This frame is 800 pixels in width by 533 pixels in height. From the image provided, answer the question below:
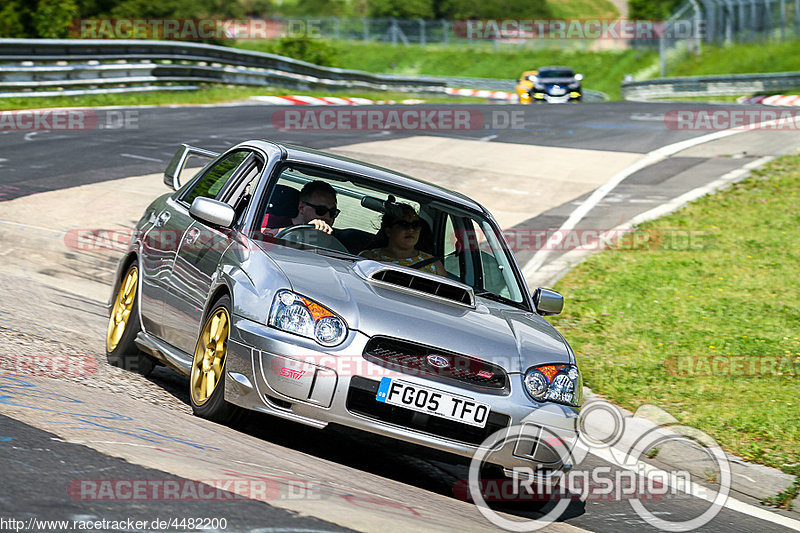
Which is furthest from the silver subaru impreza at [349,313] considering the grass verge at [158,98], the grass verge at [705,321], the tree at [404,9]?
the tree at [404,9]

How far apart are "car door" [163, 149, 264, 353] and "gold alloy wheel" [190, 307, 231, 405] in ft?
0.61

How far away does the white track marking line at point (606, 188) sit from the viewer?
12.5 meters

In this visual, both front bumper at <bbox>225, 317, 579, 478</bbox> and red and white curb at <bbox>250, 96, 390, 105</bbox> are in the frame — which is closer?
front bumper at <bbox>225, 317, 579, 478</bbox>

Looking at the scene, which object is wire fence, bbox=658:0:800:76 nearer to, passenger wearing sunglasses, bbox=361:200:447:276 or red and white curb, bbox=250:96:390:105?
red and white curb, bbox=250:96:390:105

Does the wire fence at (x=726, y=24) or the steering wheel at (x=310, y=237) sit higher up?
the wire fence at (x=726, y=24)

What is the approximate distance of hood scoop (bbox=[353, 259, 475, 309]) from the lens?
18.6 feet

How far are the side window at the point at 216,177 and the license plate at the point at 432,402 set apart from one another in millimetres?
2389

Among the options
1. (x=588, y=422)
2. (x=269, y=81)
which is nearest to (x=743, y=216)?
(x=588, y=422)

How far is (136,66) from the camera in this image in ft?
82.4

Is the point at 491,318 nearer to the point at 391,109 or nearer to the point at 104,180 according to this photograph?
the point at 104,180

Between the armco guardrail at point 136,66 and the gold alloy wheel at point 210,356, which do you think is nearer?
the gold alloy wheel at point 210,356

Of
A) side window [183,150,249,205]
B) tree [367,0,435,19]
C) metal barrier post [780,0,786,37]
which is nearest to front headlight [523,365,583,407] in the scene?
side window [183,150,249,205]

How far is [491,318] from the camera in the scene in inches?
229

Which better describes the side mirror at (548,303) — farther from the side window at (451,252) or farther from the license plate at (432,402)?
the license plate at (432,402)
